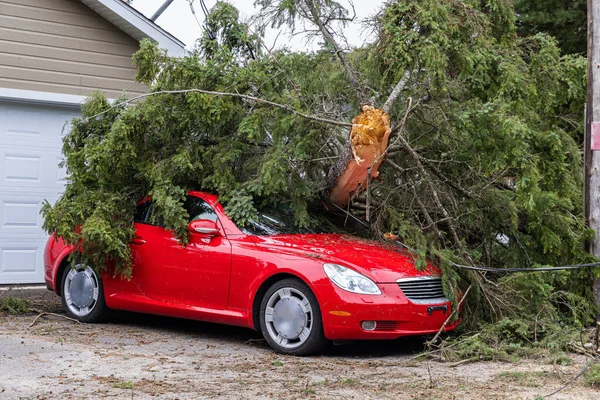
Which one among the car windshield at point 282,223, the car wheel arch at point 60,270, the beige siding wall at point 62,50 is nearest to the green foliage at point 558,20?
the beige siding wall at point 62,50

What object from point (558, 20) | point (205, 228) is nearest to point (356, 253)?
point (205, 228)

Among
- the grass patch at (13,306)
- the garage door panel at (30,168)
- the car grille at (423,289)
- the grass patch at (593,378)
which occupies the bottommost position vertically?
the grass patch at (13,306)

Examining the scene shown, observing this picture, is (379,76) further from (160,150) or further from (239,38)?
(160,150)

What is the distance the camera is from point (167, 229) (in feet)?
26.0

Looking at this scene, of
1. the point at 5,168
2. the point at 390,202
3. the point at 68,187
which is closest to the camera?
the point at 390,202

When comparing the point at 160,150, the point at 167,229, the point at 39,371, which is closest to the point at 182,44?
the point at 160,150

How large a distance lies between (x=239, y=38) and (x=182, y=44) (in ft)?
11.0

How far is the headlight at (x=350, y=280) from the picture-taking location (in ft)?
22.5

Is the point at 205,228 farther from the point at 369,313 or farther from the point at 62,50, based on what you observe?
the point at 62,50

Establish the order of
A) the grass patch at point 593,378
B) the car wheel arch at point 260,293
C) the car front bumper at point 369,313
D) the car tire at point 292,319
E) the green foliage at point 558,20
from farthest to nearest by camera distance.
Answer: the green foliage at point 558,20, the car wheel arch at point 260,293, the car tire at point 292,319, the car front bumper at point 369,313, the grass patch at point 593,378

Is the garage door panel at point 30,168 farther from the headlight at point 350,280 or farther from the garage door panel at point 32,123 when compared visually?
the headlight at point 350,280

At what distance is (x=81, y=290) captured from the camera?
27.8 ft

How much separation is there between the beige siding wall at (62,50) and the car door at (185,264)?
392 cm

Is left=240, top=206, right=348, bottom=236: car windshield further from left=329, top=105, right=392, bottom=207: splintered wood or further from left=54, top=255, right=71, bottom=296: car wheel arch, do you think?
left=54, top=255, right=71, bottom=296: car wheel arch
